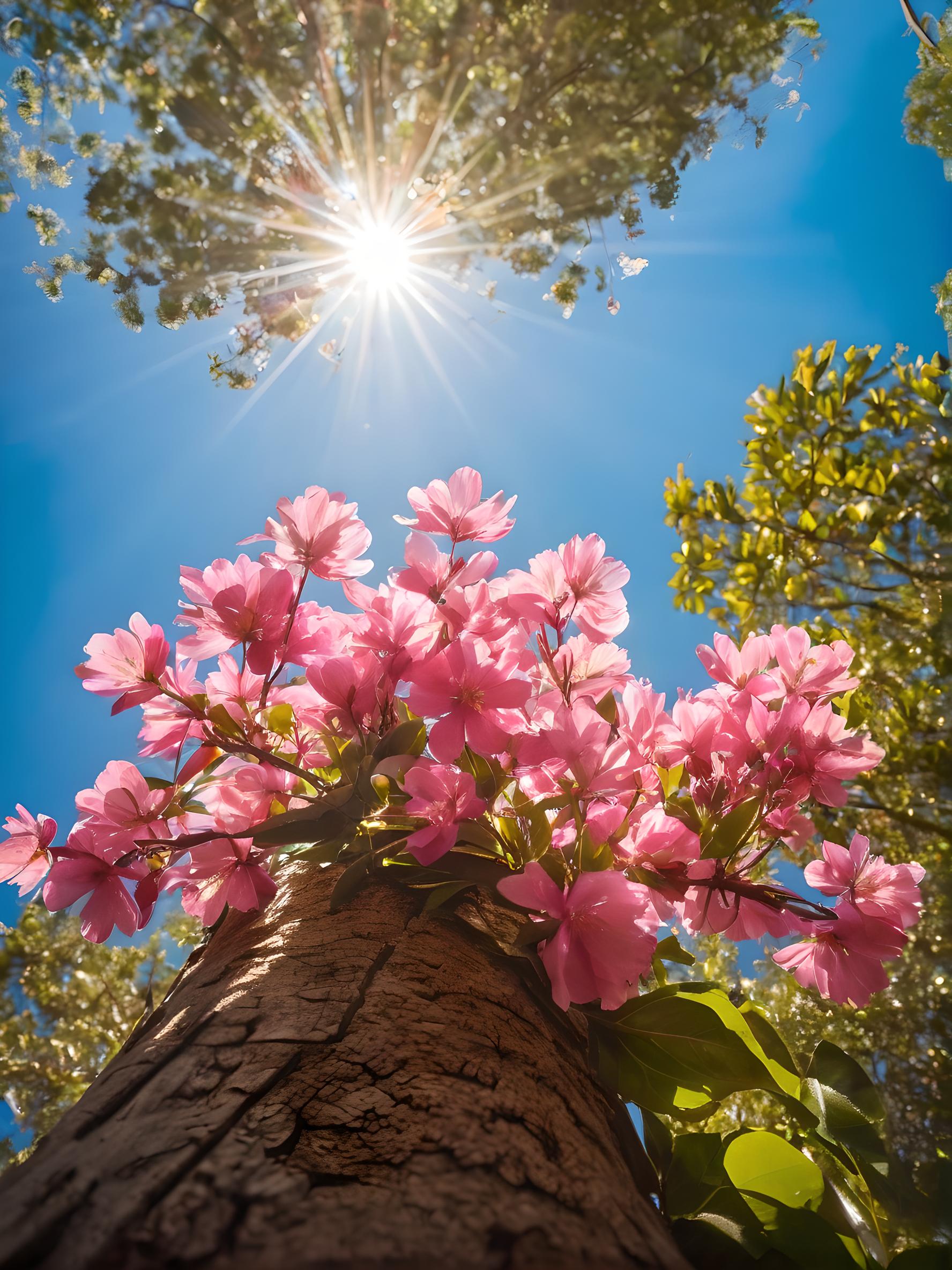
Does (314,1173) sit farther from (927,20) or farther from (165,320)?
(927,20)

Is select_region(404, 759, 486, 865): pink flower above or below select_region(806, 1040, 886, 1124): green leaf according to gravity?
above

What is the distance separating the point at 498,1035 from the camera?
2.21 ft

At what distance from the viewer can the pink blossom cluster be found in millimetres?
884

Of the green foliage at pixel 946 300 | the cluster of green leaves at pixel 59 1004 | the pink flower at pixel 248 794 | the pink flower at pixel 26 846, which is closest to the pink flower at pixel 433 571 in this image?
the pink flower at pixel 248 794

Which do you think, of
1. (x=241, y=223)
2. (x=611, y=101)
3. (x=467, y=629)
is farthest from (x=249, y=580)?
(x=611, y=101)

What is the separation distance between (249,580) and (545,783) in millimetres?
554

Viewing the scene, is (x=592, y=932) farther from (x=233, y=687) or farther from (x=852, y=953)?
(x=233, y=687)

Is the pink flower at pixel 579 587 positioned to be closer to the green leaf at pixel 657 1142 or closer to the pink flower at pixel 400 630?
the pink flower at pixel 400 630

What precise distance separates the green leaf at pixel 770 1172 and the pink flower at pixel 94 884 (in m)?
0.90

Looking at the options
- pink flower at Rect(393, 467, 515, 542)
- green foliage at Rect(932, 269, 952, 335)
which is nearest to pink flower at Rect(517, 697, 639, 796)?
pink flower at Rect(393, 467, 515, 542)

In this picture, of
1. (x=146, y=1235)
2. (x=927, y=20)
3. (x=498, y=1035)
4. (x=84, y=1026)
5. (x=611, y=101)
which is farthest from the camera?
(x=84, y=1026)

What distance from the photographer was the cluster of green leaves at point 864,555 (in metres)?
2.76

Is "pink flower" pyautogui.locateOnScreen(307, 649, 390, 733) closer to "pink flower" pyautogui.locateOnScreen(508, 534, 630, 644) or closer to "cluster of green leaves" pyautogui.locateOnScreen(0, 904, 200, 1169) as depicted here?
"pink flower" pyautogui.locateOnScreen(508, 534, 630, 644)

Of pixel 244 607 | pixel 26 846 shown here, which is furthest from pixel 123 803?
pixel 244 607
